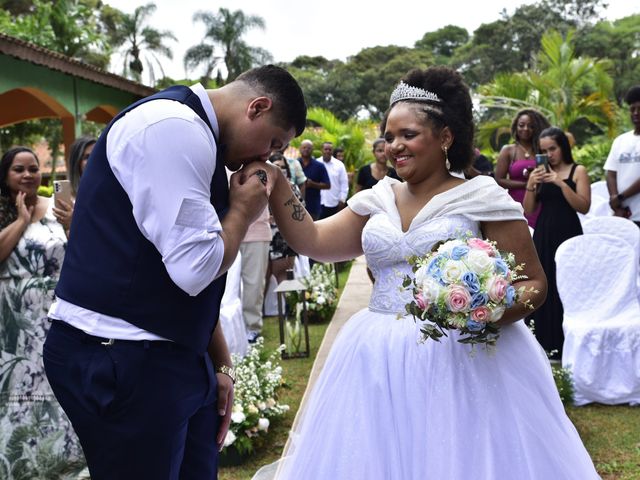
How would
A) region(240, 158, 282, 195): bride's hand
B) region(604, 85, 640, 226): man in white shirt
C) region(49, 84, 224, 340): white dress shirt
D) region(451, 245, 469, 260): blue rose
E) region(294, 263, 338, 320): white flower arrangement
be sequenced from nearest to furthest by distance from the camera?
region(49, 84, 224, 340): white dress shirt, region(240, 158, 282, 195): bride's hand, region(451, 245, 469, 260): blue rose, region(604, 85, 640, 226): man in white shirt, region(294, 263, 338, 320): white flower arrangement

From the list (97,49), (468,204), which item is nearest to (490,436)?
(468,204)

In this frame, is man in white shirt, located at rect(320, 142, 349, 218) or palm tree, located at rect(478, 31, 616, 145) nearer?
man in white shirt, located at rect(320, 142, 349, 218)

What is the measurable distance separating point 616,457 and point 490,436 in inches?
99.7

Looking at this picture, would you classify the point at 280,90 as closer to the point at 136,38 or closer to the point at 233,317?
the point at 233,317

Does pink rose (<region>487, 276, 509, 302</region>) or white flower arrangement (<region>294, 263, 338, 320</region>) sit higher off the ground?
pink rose (<region>487, 276, 509, 302</region>)

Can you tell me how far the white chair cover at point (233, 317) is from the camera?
6.30 metres

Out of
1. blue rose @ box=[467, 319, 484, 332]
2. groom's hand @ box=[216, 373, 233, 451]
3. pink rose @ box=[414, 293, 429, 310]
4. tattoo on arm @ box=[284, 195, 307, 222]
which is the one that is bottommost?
groom's hand @ box=[216, 373, 233, 451]

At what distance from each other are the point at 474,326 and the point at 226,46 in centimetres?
4361

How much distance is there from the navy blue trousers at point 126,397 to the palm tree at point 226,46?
42.6m

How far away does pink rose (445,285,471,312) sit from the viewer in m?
2.55

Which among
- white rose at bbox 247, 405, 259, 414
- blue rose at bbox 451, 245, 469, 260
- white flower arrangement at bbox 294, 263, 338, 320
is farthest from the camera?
white flower arrangement at bbox 294, 263, 338, 320

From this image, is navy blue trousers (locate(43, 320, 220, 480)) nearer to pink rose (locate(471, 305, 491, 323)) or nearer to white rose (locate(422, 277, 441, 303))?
white rose (locate(422, 277, 441, 303))

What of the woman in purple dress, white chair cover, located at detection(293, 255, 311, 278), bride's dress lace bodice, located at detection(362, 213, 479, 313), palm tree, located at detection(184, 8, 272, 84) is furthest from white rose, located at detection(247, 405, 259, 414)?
palm tree, located at detection(184, 8, 272, 84)

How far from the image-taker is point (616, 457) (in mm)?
4852
